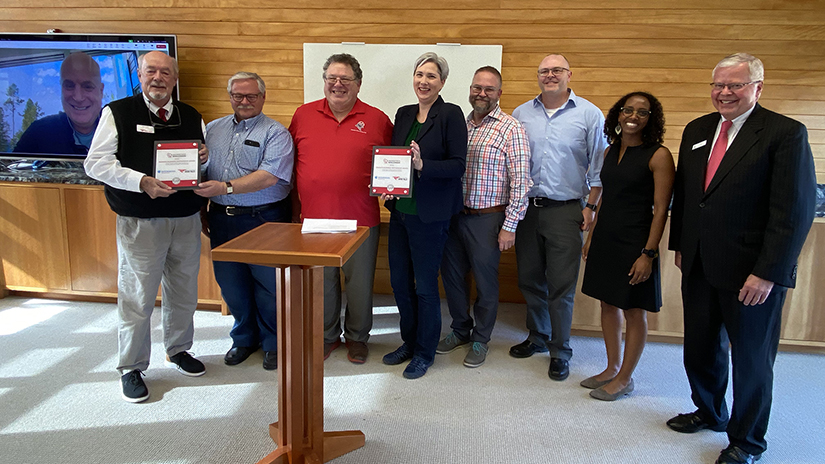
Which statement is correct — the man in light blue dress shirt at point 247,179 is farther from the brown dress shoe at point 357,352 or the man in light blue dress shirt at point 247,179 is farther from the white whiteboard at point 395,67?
the white whiteboard at point 395,67

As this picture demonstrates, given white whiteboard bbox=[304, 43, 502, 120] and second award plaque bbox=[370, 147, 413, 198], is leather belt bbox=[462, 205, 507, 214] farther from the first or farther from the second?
white whiteboard bbox=[304, 43, 502, 120]

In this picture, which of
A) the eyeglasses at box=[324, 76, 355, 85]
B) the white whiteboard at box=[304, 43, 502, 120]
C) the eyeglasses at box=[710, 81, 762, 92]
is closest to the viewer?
the eyeglasses at box=[710, 81, 762, 92]

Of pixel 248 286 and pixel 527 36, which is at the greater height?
pixel 527 36

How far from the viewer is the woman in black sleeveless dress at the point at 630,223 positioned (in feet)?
7.61

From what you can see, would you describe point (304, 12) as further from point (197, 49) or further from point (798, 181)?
point (798, 181)

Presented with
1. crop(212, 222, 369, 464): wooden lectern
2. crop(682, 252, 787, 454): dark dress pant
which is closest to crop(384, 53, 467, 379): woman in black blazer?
crop(212, 222, 369, 464): wooden lectern

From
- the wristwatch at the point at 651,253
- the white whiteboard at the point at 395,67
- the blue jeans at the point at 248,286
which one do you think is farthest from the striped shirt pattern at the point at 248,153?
the wristwatch at the point at 651,253

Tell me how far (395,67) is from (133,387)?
2.75m

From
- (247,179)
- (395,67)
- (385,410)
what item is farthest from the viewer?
(395,67)

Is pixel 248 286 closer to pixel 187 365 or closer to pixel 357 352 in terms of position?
pixel 187 365

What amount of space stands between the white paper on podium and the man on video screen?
2972 millimetres

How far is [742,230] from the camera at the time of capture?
6.36 ft

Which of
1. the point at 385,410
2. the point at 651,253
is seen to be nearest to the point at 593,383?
the point at 651,253

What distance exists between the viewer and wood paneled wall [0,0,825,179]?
3.66m
